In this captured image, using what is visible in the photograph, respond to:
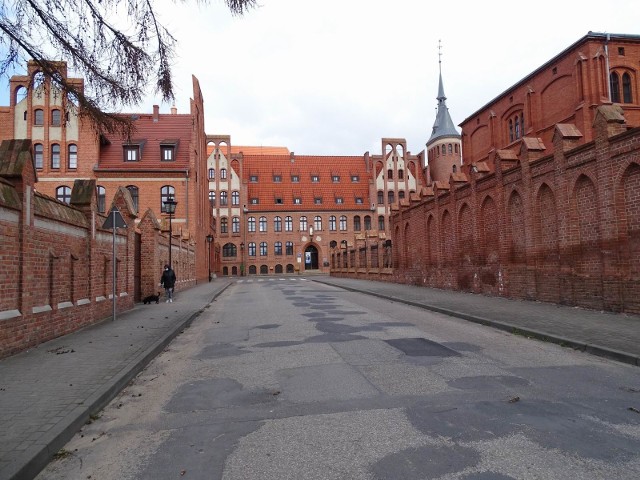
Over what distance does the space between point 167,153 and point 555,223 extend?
105ft

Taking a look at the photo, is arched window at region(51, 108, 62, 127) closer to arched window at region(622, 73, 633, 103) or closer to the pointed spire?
arched window at region(622, 73, 633, 103)

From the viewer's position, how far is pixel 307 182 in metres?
71.7

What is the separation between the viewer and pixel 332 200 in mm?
69438

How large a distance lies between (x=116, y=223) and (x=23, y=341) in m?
4.40

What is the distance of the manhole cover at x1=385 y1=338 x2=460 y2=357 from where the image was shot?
25.4 feet

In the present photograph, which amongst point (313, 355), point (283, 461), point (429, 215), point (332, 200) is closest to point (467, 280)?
point (429, 215)

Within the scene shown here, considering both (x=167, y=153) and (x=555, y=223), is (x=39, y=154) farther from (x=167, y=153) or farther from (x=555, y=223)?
(x=555, y=223)

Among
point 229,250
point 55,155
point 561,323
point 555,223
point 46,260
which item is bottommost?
point 561,323

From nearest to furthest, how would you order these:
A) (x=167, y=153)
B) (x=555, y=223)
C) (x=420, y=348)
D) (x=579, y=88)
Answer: (x=420, y=348)
(x=555, y=223)
(x=579, y=88)
(x=167, y=153)

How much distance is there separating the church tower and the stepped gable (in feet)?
32.9

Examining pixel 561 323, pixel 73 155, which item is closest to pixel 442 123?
pixel 73 155

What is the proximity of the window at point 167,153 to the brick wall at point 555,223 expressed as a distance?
24.0 metres

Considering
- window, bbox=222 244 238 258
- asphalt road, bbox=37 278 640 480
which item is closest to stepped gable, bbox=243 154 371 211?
window, bbox=222 244 238 258

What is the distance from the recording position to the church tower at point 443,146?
6638 cm
